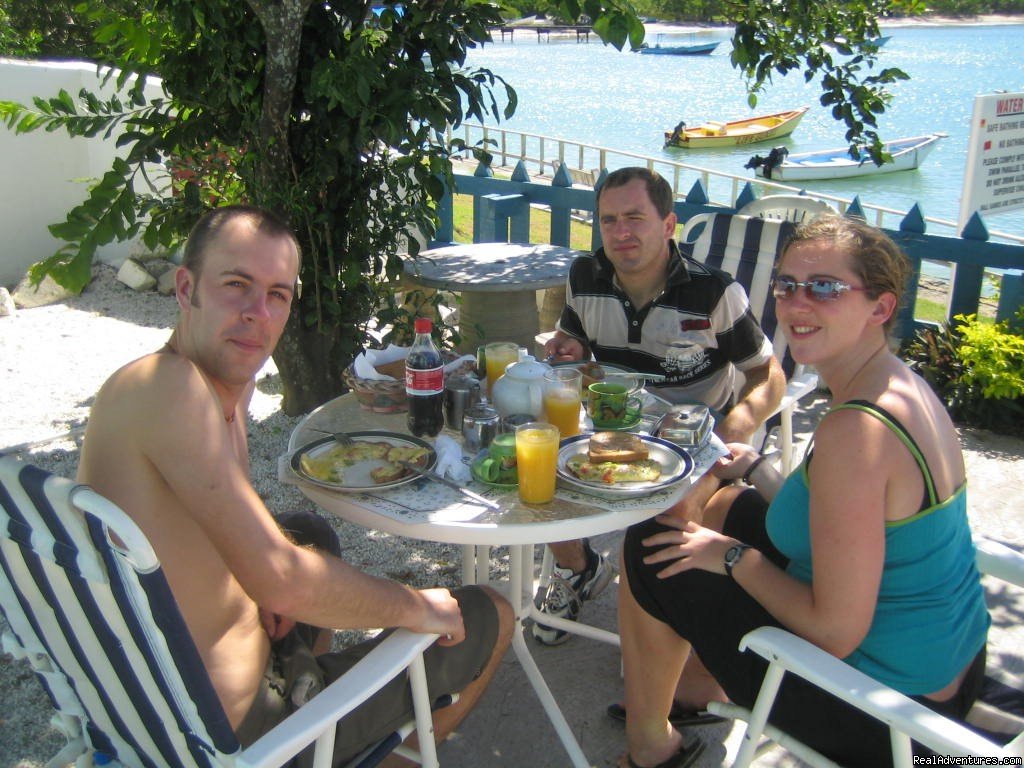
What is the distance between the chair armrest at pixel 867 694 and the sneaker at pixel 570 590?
1.24 m

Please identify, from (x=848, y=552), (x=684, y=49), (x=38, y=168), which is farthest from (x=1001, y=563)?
(x=684, y=49)

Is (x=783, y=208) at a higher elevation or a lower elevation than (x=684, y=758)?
higher

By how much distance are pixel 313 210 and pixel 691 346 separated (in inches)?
78.5

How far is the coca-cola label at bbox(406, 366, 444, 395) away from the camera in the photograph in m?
2.21

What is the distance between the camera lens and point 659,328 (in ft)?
9.62

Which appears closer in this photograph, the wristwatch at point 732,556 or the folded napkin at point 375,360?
the wristwatch at point 732,556

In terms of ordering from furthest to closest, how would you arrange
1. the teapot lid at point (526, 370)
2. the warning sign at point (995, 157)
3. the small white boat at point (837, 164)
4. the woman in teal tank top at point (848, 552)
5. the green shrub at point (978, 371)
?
the small white boat at point (837, 164) < the warning sign at point (995, 157) < the green shrub at point (978, 371) < the teapot lid at point (526, 370) < the woman in teal tank top at point (848, 552)

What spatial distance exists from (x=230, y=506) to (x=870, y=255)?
137 cm

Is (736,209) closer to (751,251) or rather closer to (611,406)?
(751,251)

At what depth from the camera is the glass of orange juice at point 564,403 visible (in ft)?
7.25

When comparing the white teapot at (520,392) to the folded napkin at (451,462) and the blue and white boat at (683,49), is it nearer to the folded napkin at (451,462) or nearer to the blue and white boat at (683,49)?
the folded napkin at (451,462)

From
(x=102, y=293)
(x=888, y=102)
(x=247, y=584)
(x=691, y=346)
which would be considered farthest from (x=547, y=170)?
(x=247, y=584)

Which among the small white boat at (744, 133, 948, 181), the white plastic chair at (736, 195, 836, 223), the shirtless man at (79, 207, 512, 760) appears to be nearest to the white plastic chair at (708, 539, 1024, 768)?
the shirtless man at (79, 207, 512, 760)

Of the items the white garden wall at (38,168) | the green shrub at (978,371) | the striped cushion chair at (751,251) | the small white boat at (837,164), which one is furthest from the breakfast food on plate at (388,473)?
the small white boat at (837,164)
